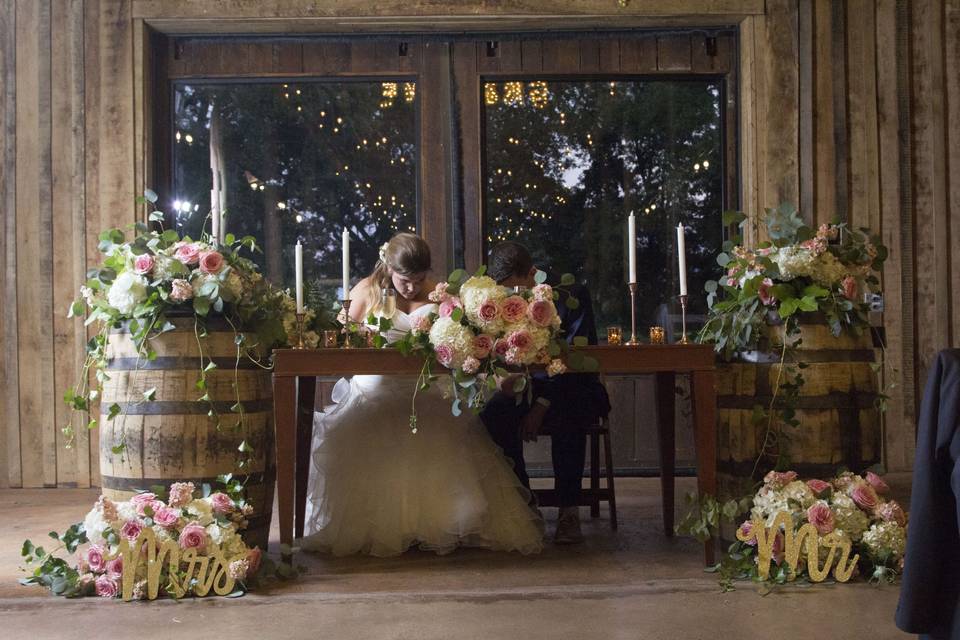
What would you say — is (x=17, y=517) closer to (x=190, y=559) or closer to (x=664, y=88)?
(x=190, y=559)

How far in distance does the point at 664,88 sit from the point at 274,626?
166 inches

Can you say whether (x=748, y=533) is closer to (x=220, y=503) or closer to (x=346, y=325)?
(x=346, y=325)

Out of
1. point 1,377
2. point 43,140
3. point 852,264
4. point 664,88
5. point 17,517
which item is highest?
point 664,88

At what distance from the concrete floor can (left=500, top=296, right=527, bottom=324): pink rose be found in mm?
895

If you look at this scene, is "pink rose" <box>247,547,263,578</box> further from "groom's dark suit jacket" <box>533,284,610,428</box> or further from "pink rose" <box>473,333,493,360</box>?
"groom's dark suit jacket" <box>533,284,610,428</box>

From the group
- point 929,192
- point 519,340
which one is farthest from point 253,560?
point 929,192

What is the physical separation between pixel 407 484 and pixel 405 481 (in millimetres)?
15

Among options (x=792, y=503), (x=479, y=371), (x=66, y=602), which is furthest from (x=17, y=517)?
(x=792, y=503)

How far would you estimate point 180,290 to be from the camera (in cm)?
305

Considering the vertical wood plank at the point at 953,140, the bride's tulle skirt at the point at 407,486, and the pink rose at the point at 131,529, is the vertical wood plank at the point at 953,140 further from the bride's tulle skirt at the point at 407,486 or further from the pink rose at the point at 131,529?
the pink rose at the point at 131,529

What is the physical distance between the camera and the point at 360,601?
2.85 meters

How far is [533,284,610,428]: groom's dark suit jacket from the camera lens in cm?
393

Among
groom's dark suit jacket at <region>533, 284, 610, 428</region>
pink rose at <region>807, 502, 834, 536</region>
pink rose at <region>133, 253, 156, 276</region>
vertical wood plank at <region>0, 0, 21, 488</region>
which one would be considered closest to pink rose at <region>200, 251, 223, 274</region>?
pink rose at <region>133, 253, 156, 276</region>

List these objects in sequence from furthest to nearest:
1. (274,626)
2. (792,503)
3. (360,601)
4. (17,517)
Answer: (17,517), (792,503), (360,601), (274,626)
